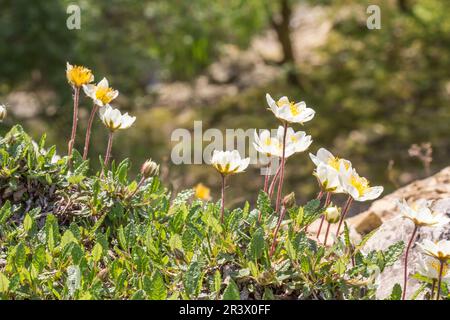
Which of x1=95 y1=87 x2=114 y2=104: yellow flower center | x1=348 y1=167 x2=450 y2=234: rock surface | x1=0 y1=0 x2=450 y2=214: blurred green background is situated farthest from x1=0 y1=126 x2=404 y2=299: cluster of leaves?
x1=0 y1=0 x2=450 y2=214: blurred green background

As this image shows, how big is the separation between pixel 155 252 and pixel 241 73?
7.89 metres

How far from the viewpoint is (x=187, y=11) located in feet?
23.0

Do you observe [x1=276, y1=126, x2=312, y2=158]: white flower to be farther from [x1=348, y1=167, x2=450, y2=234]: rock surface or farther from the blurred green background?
the blurred green background

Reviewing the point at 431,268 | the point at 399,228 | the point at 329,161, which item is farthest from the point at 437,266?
the point at 399,228

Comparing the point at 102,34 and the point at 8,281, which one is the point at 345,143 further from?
the point at 8,281

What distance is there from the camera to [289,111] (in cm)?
195

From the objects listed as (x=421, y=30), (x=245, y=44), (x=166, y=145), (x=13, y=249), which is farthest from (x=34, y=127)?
(x=13, y=249)

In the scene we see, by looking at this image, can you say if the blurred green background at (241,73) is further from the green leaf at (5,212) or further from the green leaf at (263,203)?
the green leaf at (263,203)

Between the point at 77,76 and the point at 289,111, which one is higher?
the point at 77,76

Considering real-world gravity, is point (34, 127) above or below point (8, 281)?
above

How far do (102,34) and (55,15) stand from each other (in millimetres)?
797

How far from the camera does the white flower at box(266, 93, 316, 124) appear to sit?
1.95 m

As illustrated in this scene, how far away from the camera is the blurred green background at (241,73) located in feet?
20.5

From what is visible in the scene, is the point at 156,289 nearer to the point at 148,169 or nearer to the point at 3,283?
the point at 3,283
